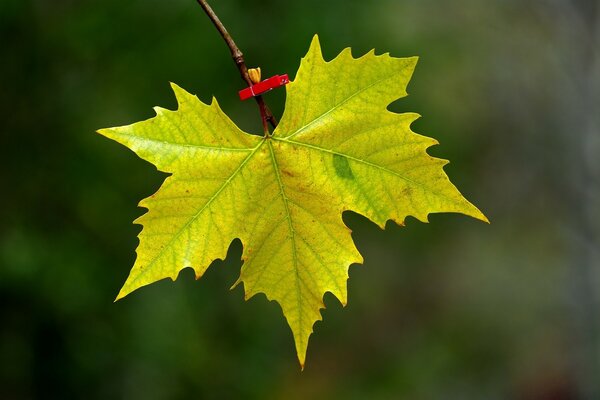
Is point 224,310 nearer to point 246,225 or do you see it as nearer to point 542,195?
point 246,225

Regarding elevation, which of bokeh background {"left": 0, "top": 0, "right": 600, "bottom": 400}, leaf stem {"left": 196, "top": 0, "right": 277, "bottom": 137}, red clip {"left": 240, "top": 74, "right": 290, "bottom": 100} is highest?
bokeh background {"left": 0, "top": 0, "right": 600, "bottom": 400}

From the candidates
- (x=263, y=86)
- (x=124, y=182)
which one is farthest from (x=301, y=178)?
(x=124, y=182)

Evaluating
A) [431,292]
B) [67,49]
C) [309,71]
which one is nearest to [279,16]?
[67,49]

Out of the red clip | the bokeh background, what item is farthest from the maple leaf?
the bokeh background

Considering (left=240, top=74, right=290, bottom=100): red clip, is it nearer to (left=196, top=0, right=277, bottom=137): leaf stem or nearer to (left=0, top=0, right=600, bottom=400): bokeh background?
(left=196, top=0, right=277, bottom=137): leaf stem

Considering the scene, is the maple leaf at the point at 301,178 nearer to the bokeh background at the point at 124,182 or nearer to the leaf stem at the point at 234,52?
the leaf stem at the point at 234,52

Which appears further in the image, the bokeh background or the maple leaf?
the bokeh background

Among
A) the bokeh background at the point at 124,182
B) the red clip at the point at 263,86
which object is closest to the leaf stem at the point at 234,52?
the red clip at the point at 263,86

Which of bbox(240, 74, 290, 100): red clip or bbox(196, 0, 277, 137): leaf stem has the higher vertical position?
bbox(196, 0, 277, 137): leaf stem
